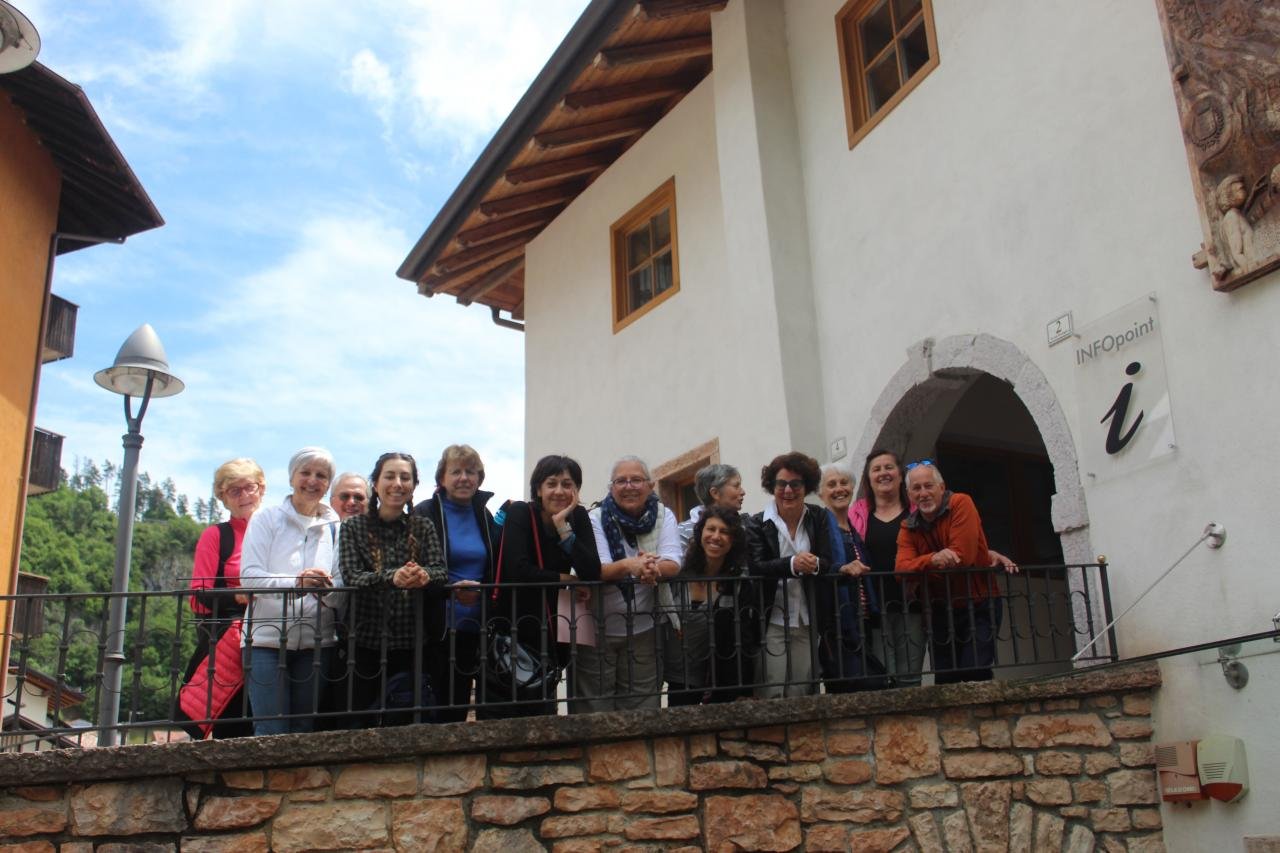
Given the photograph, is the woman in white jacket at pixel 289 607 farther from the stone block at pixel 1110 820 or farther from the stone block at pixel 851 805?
the stone block at pixel 1110 820

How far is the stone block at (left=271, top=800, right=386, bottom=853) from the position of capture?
470cm

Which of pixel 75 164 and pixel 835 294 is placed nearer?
pixel 835 294

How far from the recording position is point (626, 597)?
17.9ft

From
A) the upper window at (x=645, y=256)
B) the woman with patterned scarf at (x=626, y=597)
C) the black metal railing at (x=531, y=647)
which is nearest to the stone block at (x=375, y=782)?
the black metal railing at (x=531, y=647)

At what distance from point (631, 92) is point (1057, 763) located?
23.0 ft

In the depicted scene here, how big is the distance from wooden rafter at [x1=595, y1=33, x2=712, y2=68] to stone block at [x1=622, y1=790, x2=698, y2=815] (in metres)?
6.29

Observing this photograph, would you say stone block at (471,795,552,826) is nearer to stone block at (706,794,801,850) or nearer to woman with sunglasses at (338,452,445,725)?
woman with sunglasses at (338,452,445,725)

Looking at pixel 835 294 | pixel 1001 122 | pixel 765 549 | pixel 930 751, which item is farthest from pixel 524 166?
pixel 930 751

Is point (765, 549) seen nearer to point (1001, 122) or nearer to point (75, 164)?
point (1001, 122)

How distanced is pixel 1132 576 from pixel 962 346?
180 centimetres

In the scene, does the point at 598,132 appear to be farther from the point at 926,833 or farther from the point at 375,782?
the point at 375,782

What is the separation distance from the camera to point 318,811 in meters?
4.75

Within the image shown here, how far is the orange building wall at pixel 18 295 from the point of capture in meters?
12.7

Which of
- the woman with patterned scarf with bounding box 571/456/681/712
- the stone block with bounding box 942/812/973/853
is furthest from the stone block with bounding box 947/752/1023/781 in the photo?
the woman with patterned scarf with bounding box 571/456/681/712
